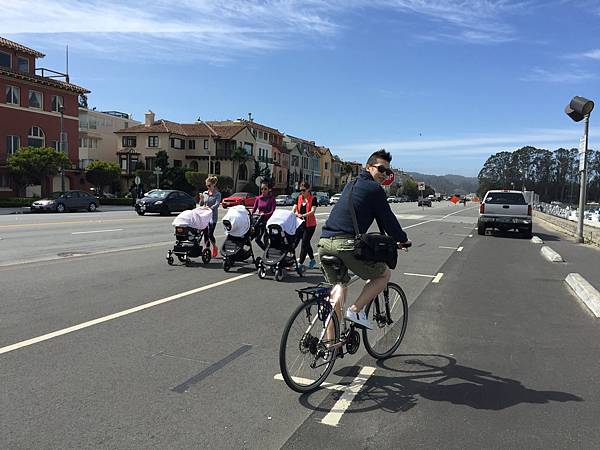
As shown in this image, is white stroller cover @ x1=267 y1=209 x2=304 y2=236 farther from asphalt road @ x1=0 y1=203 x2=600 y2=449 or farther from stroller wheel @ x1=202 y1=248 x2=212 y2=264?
stroller wheel @ x1=202 y1=248 x2=212 y2=264

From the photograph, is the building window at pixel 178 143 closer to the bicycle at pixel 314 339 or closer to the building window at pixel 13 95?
the building window at pixel 13 95

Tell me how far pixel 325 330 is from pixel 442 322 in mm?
2847

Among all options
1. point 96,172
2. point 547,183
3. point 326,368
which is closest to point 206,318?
point 326,368

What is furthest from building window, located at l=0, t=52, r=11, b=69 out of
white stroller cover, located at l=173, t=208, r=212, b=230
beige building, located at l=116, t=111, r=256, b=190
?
white stroller cover, located at l=173, t=208, r=212, b=230

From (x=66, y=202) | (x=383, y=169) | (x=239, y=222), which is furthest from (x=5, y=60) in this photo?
(x=383, y=169)

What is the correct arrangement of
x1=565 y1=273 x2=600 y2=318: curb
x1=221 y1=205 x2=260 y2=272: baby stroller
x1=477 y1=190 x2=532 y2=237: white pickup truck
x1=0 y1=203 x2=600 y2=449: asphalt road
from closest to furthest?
x1=0 y1=203 x2=600 y2=449: asphalt road
x1=565 y1=273 x2=600 y2=318: curb
x1=221 y1=205 x2=260 y2=272: baby stroller
x1=477 y1=190 x2=532 y2=237: white pickup truck

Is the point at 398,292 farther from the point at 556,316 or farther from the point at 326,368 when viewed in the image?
the point at 556,316

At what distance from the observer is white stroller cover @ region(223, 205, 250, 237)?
34.1ft

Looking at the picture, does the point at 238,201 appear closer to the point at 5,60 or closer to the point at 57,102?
the point at 57,102

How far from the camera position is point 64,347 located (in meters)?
5.29

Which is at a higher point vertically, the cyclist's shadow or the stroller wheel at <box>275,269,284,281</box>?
the stroller wheel at <box>275,269,284,281</box>

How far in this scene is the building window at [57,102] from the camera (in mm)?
47875

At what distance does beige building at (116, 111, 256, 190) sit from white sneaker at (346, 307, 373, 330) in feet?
217

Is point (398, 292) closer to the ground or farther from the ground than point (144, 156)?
closer to the ground
